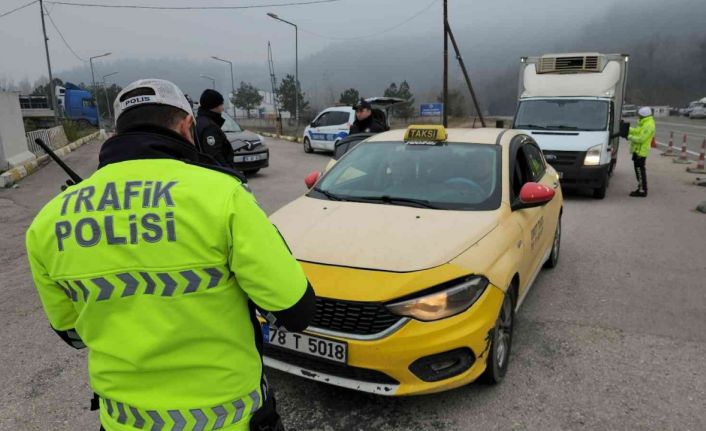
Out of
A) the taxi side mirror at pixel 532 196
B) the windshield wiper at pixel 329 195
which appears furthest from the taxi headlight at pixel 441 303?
the windshield wiper at pixel 329 195

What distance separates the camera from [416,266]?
9.11 feet

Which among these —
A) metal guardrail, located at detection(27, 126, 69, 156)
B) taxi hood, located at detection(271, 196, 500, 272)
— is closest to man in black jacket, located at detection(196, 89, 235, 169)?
taxi hood, located at detection(271, 196, 500, 272)

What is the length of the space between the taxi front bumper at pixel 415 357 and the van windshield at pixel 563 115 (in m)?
8.02

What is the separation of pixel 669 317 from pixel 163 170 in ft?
13.9

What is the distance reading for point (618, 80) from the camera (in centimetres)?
1032

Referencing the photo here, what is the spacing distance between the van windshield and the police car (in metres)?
6.87

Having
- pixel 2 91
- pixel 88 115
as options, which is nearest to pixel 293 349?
pixel 2 91

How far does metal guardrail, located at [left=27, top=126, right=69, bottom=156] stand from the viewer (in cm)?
1522

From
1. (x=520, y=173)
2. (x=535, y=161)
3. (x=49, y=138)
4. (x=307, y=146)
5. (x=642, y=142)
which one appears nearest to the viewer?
(x=520, y=173)

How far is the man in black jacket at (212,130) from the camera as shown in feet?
17.2

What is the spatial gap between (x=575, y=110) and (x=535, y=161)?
5964 mm

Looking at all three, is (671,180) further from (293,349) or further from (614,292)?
(293,349)

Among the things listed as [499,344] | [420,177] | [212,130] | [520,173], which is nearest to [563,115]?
[520,173]

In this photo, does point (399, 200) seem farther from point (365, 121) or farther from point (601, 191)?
point (601, 191)
